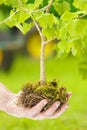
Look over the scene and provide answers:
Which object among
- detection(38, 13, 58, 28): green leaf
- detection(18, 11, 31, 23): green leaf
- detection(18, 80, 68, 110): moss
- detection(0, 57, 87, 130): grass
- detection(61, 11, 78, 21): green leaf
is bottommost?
detection(61, 11, 78, 21): green leaf

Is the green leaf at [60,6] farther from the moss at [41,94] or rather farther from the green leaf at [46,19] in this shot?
the moss at [41,94]

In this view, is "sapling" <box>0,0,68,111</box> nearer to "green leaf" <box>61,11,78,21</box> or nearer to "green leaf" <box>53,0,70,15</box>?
"green leaf" <box>53,0,70,15</box>

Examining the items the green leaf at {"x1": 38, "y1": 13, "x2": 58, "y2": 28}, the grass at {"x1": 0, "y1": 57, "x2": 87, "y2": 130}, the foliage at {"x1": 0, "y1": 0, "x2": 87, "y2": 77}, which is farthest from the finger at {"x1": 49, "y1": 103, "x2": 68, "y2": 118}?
the grass at {"x1": 0, "y1": 57, "x2": 87, "y2": 130}

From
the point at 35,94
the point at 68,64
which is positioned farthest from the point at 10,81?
the point at 35,94

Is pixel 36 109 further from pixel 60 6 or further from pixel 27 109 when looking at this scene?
pixel 60 6

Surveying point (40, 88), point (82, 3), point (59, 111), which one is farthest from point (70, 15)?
point (40, 88)

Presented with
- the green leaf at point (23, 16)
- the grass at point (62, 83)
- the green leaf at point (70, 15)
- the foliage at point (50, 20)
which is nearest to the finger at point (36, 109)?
the foliage at point (50, 20)
